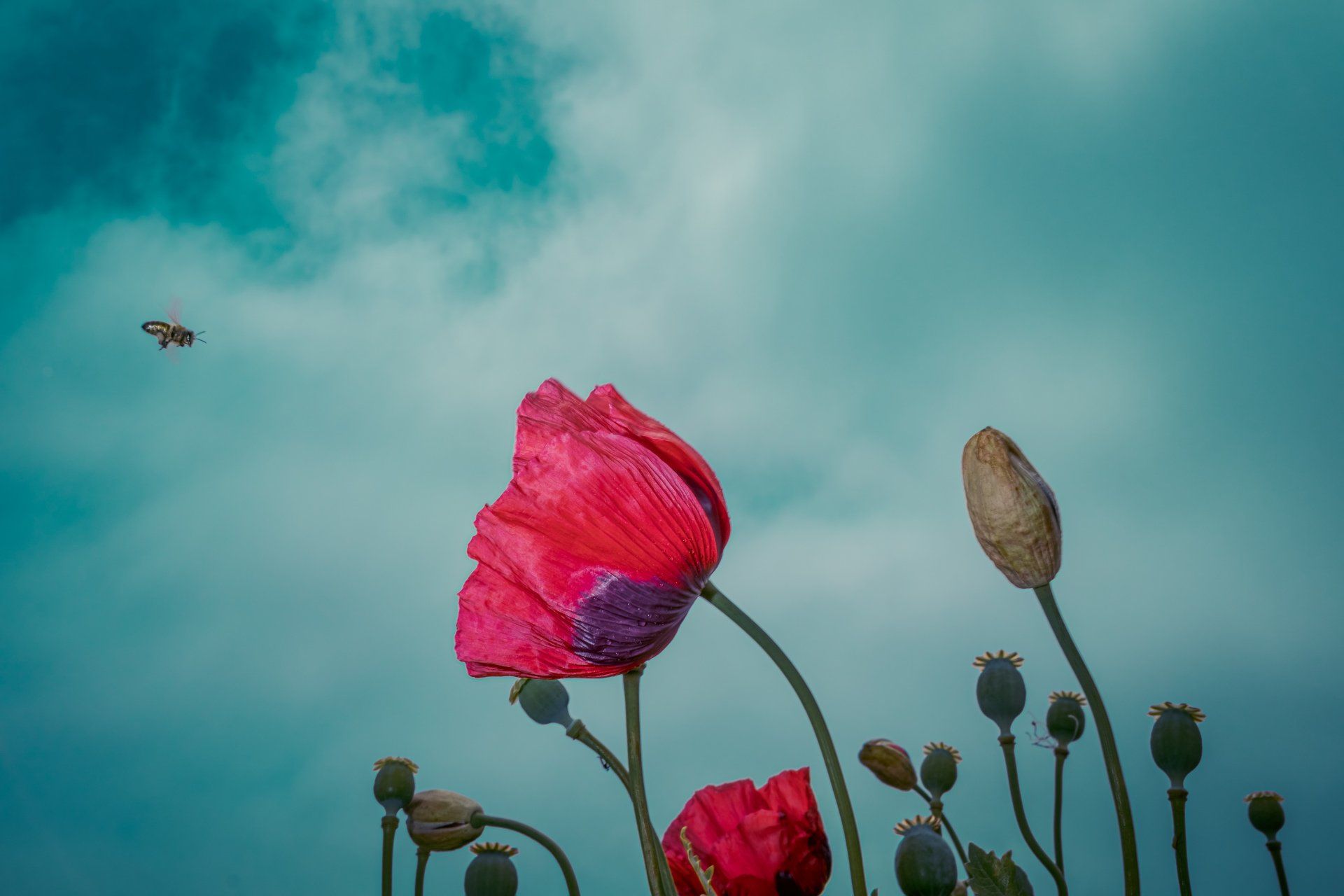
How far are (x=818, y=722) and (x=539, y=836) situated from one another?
0.29 m

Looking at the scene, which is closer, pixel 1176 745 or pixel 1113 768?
pixel 1113 768

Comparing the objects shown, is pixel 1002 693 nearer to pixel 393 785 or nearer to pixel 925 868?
pixel 925 868

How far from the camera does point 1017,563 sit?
1.63 feet

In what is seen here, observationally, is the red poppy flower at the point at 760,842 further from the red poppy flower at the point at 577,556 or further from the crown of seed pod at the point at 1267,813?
the crown of seed pod at the point at 1267,813

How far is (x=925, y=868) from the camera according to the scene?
0.49 m

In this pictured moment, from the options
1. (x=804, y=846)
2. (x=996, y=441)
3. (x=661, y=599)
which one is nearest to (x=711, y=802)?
(x=804, y=846)

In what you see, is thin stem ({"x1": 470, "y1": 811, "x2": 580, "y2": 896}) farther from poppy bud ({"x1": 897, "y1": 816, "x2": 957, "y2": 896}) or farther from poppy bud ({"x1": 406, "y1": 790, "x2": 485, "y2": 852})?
poppy bud ({"x1": 897, "y1": 816, "x2": 957, "y2": 896})

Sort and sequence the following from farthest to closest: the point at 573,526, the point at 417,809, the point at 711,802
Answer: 1. the point at 417,809
2. the point at 711,802
3. the point at 573,526

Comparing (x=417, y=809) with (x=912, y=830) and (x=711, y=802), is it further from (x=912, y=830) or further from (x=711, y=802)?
(x=912, y=830)

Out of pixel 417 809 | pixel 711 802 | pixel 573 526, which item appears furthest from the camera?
pixel 417 809

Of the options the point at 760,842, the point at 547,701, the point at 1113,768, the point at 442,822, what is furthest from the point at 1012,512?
the point at 442,822

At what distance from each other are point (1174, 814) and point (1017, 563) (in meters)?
0.22

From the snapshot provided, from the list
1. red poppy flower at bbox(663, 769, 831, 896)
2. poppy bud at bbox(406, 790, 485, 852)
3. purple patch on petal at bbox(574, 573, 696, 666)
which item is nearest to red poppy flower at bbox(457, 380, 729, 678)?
purple patch on petal at bbox(574, 573, 696, 666)

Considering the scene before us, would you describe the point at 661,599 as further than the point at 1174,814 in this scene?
No
